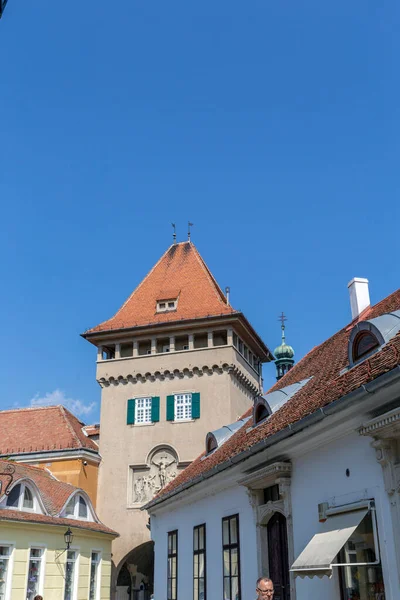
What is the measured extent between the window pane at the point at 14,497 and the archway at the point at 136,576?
919cm

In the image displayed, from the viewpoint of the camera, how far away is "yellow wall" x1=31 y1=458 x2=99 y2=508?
30.3m

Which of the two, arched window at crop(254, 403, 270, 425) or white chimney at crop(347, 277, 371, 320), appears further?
white chimney at crop(347, 277, 371, 320)

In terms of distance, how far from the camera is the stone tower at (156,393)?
1210 inches

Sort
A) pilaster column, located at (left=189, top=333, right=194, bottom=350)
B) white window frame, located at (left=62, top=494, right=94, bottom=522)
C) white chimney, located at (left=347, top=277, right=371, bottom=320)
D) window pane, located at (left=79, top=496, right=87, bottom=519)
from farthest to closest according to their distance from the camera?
pilaster column, located at (left=189, top=333, right=194, bottom=350) → window pane, located at (left=79, top=496, right=87, bottom=519) → white window frame, located at (left=62, top=494, right=94, bottom=522) → white chimney, located at (left=347, top=277, right=371, bottom=320)

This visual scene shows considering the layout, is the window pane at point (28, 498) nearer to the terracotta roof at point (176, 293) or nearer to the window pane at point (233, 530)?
the terracotta roof at point (176, 293)

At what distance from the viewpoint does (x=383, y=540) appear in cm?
719

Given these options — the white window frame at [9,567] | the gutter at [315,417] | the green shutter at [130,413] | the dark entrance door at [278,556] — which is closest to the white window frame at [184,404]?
the green shutter at [130,413]

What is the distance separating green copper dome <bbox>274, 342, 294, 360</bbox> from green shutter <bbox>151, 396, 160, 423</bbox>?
15514mm

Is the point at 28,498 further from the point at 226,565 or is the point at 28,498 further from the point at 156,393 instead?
the point at 226,565

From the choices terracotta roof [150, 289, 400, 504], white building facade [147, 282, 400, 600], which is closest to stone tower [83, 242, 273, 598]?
terracotta roof [150, 289, 400, 504]

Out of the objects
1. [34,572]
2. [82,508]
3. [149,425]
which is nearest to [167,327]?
[149,425]

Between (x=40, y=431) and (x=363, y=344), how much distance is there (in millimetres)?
27062

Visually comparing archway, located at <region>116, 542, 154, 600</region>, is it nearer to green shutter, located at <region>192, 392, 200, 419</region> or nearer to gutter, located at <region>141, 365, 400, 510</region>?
green shutter, located at <region>192, 392, 200, 419</region>

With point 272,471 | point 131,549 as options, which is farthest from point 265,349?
point 272,471
